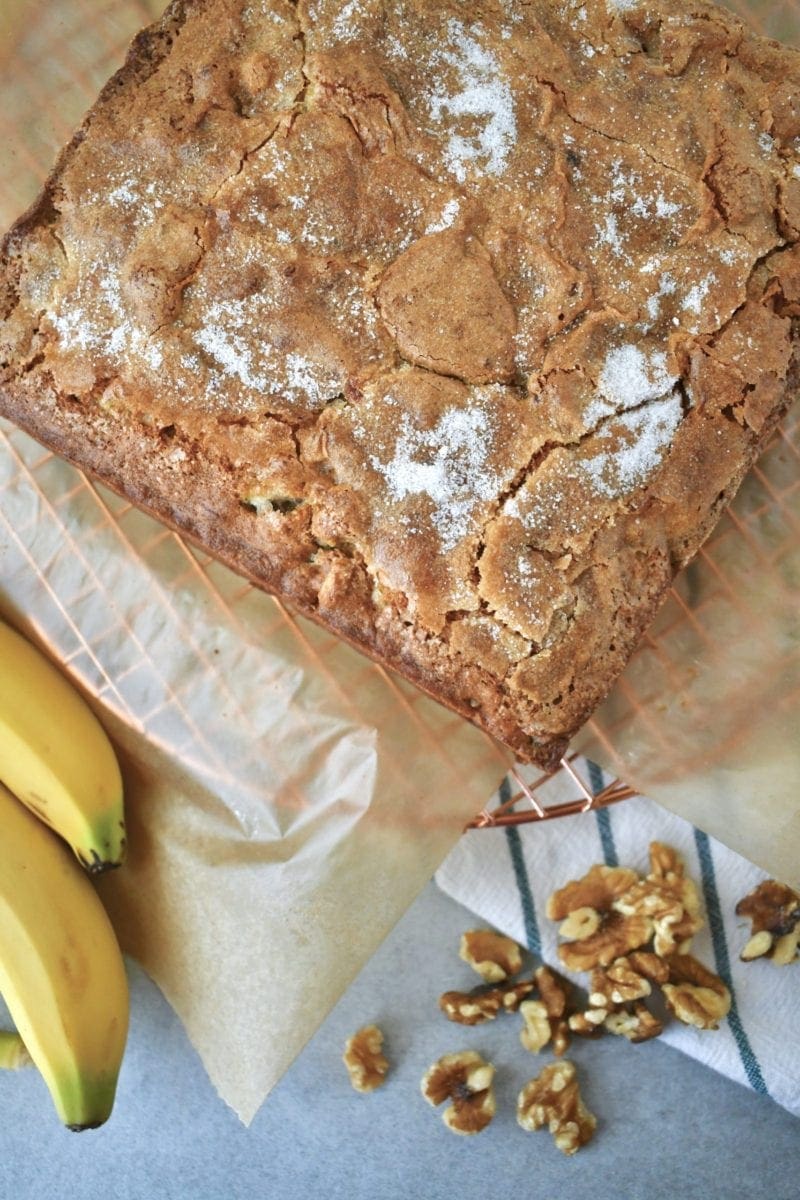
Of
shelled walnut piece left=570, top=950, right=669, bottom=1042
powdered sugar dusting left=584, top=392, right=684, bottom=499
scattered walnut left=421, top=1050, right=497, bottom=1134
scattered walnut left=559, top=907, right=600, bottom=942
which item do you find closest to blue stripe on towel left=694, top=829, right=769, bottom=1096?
shelled walnut piece left=570, top=950, right=669, bottom=1042

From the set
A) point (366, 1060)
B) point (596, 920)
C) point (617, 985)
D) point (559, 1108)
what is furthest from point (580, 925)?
point (366, 1060)

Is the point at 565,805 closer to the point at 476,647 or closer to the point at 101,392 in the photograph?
the point at 476,647

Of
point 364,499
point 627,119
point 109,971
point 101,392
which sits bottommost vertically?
point 109,971

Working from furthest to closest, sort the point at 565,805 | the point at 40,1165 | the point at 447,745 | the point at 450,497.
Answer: the point at 40,1165 → the point at 565,805 → the point at 447,745 → the point at 450,497

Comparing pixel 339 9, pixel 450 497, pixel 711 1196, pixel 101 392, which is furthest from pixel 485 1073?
pixel 339 9

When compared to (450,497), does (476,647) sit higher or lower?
lower

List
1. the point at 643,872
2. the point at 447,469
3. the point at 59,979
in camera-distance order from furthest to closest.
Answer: the point at 643,872, the point at 59,979, the point at 447,469

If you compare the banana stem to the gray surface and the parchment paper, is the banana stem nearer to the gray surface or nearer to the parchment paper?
the gray surface

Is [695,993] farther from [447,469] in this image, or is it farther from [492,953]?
[447,469]
